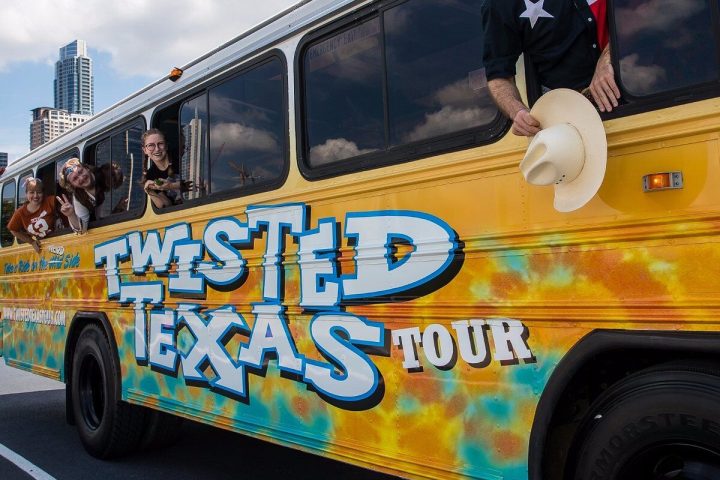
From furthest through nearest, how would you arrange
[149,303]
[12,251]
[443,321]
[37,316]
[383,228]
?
[12,251]
[37,316]
[149,303]
[383,228]
[443,321]

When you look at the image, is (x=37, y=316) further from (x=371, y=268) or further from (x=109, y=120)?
(x=371, y=268)

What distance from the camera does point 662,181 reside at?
2.16 meters

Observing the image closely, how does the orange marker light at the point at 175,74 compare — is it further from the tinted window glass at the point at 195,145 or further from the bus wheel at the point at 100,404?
the bus wheel at the point at 100,404

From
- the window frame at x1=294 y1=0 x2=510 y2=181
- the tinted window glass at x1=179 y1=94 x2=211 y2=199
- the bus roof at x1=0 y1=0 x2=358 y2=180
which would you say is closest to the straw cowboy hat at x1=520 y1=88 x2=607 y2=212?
the window frame at x1=294 y1=0 x2=510 y2=181

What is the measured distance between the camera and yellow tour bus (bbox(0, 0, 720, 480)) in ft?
7.07

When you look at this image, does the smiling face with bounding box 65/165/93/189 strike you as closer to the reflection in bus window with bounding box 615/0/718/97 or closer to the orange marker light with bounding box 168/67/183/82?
the orange marker light with bounding box 168/67/183/82

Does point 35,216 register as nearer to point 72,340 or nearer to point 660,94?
point 72,340

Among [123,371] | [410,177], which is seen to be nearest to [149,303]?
[123,371]

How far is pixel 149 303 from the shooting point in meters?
4.96

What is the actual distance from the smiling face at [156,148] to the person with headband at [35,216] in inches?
79.2

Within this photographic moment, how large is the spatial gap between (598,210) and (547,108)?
42 centimetres

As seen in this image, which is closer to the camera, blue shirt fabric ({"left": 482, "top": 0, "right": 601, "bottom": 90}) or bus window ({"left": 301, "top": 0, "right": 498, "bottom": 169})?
blue shirt fabric ({"left": 482, "top": 0, "right": 601, "bottom": 90})

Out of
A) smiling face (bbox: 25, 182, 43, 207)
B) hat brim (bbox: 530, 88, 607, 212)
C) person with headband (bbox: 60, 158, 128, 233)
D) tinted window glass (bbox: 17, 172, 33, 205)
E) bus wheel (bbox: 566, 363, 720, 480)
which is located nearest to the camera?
bus wheel (bbox: 566, 363, 720, 480)

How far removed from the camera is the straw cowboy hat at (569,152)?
7.47 ft
